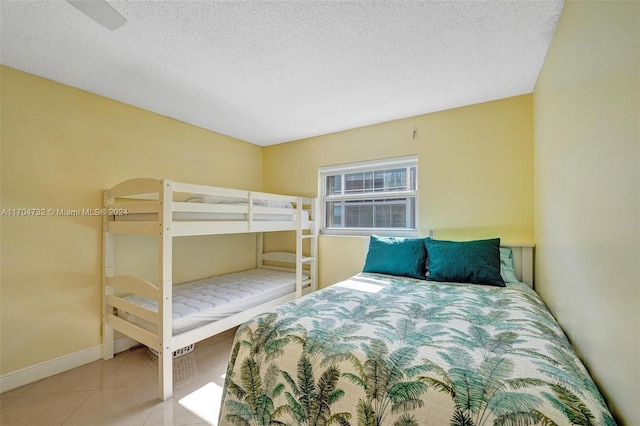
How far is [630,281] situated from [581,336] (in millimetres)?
582

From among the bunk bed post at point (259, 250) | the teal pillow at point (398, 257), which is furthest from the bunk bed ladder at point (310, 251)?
the teal pillow at point (398, 257)

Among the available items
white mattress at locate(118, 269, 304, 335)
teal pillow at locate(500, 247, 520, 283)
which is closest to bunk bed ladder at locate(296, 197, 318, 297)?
white mattress at locate(118, 269, 304, 335)

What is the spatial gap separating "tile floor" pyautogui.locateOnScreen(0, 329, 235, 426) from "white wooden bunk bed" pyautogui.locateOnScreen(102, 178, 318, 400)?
133 mm

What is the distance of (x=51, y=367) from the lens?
6.37 ft

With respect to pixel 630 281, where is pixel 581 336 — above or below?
below

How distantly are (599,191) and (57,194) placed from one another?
3.17 meters

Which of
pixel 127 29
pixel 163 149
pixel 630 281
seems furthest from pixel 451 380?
pixel 163 149

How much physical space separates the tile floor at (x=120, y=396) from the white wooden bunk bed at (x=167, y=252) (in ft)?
0.44

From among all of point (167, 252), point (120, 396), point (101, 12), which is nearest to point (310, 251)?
point (167, 252)

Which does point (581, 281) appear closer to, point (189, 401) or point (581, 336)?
point (581, 336)

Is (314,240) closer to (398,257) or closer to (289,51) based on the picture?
(398,257)

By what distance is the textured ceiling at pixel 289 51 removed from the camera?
1351 mm

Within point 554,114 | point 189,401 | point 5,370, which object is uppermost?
point 554,114

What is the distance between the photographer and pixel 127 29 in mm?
1472
